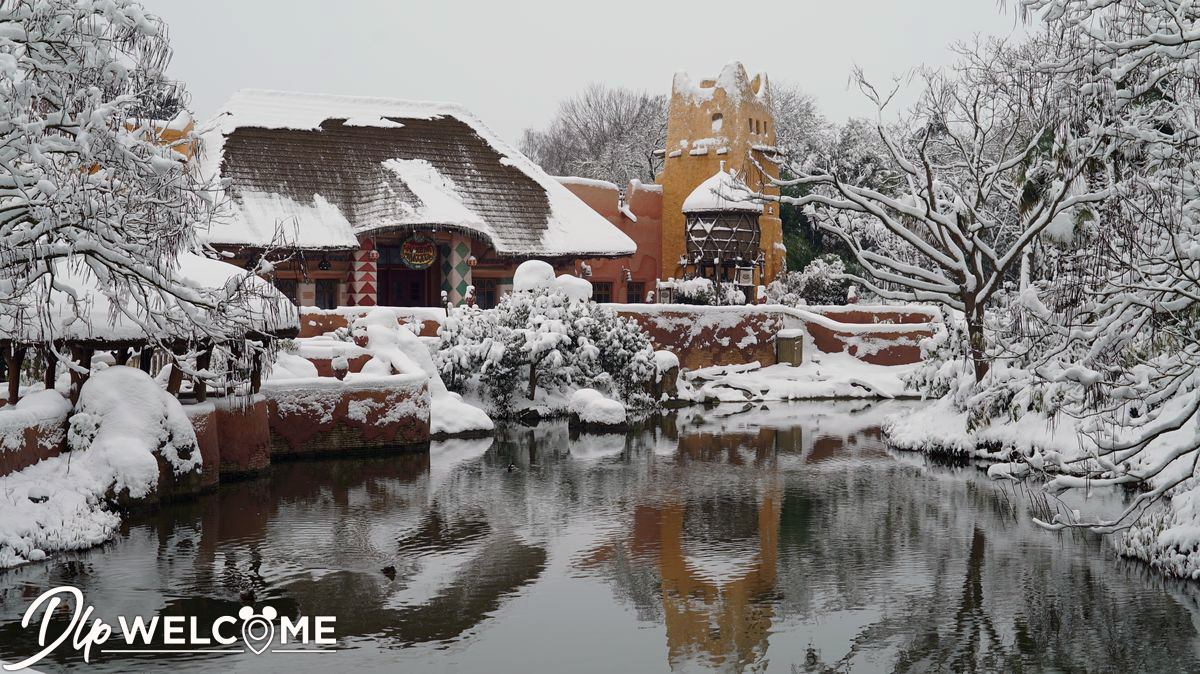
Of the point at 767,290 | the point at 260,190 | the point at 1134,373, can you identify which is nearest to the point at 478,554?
the point at 1134,373

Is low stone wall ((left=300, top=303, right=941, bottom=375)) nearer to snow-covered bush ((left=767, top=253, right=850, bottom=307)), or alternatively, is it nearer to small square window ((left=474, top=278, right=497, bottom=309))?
snow-covered bush ((left=767, top=253, right=850, bottom=307))

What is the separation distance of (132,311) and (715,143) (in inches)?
1096

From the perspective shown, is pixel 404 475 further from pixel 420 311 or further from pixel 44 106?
pixel 420 311

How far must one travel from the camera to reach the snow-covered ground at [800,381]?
29172mm

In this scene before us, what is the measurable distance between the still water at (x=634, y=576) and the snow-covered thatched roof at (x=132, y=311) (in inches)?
85.7

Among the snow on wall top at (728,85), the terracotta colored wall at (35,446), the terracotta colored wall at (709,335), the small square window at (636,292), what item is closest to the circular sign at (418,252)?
the terracotta colored wall at (709,335)

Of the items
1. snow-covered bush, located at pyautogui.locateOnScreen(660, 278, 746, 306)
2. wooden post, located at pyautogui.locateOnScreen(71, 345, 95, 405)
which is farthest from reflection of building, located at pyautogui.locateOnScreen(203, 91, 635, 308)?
wooden post, located at pyautogui.locateOnScreen(71, 345, 95, 405)

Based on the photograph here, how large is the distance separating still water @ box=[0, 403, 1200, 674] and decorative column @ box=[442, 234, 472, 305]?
14535 mm

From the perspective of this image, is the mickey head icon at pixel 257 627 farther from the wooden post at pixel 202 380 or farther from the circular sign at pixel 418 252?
the circular sign at pixel 418 252

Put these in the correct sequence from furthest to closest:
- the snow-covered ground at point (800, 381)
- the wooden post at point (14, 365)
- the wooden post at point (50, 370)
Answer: the snow-covered ground at point (800, 381)
the wooden post at point (50, 370)
the wooden post at point (14, 365)

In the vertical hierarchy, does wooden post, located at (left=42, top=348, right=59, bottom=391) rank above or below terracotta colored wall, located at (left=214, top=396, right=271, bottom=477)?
above

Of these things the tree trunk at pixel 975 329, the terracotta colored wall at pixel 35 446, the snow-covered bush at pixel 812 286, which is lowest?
the terracotta colored wall at pixel 35 446

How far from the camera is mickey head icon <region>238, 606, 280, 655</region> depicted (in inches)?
346

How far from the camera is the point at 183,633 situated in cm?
895
